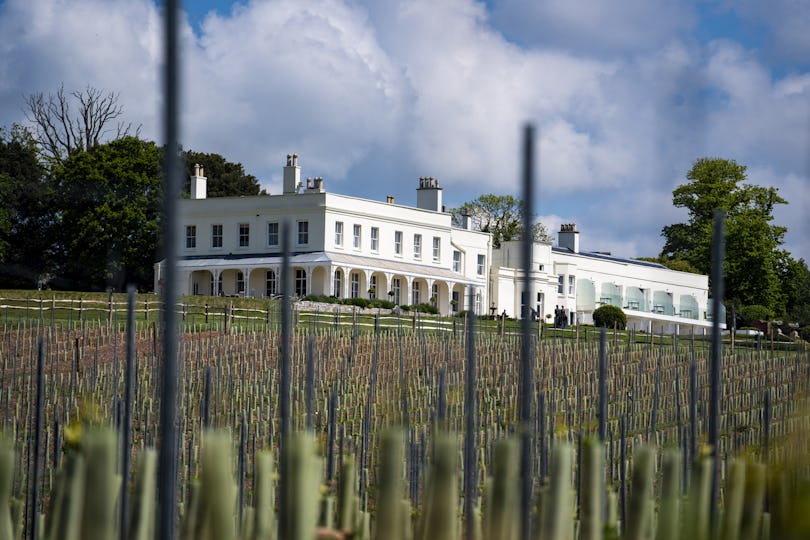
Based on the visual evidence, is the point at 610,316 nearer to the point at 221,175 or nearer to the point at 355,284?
the point at 355,284

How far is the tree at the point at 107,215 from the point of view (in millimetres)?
Result: 47469

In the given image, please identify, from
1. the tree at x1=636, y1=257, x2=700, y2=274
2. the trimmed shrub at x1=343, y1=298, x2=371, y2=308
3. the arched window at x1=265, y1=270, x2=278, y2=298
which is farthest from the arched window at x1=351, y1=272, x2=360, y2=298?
the tree at x1=636, y1=257, x2=700, y2=274

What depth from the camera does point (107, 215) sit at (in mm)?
47375

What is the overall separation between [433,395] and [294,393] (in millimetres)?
2768

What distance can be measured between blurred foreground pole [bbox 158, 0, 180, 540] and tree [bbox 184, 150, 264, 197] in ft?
186

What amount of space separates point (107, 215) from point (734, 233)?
2966 centimetres

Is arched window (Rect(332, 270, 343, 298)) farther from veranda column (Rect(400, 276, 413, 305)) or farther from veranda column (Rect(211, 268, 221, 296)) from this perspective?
veranda column (Rect(211, 268, 221, 296))

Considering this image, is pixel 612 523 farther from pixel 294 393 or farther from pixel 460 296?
pixel 460 296

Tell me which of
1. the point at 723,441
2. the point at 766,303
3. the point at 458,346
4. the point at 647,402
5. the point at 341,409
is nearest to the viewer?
the point at 723,441

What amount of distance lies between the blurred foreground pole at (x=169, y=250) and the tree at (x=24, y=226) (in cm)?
4864

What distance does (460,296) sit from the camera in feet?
165

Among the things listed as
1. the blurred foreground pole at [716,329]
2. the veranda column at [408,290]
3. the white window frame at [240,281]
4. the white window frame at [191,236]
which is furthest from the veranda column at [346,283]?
the blurred foreground pole at [716,329]

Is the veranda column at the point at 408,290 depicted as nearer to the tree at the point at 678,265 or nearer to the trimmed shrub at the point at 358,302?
the trimmed shrub at the point at 358,302

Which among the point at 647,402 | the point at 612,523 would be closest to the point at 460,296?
the point at 647,402
